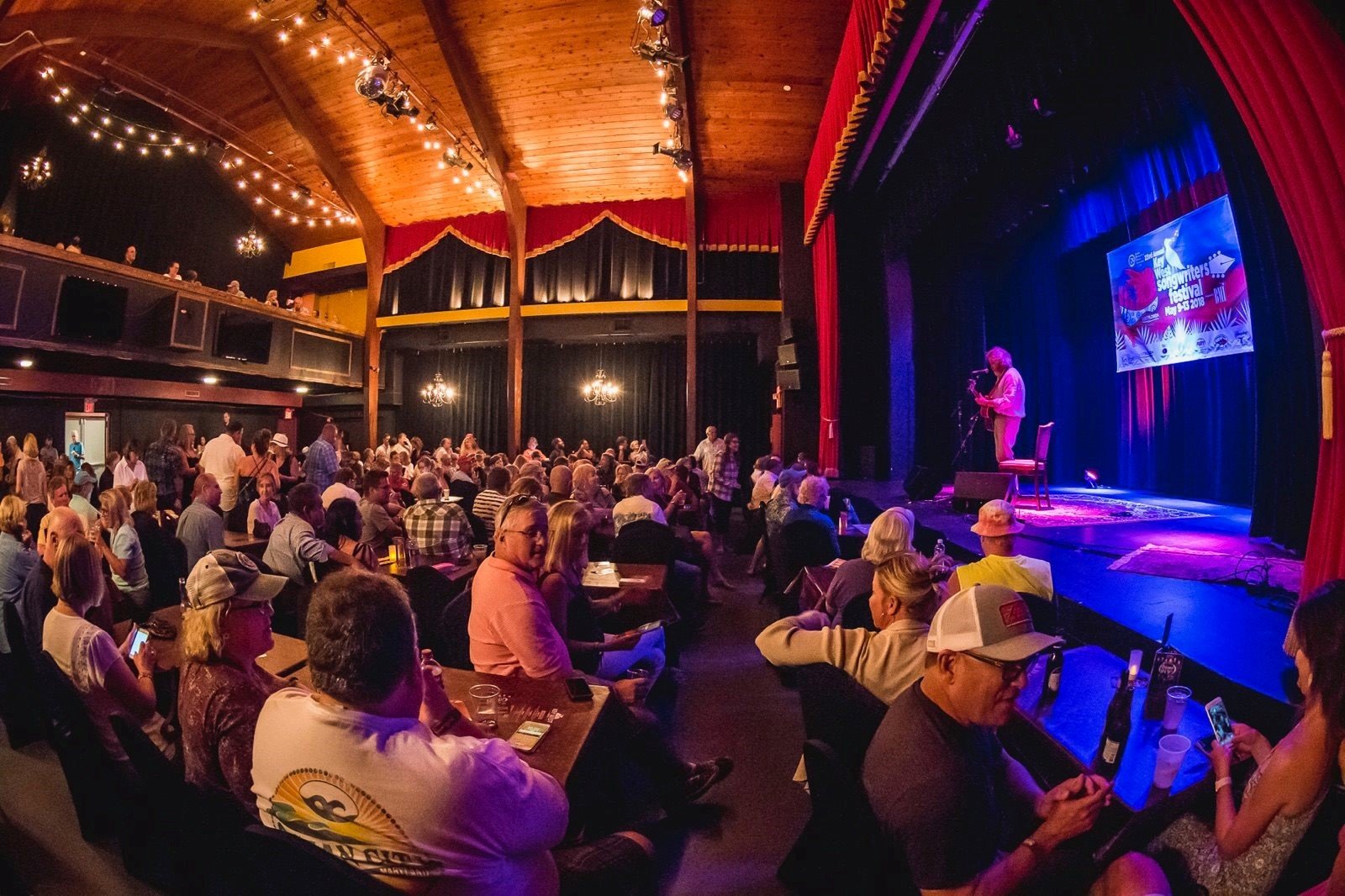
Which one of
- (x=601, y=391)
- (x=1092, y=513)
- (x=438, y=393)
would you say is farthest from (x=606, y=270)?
(x=1092, y=513)

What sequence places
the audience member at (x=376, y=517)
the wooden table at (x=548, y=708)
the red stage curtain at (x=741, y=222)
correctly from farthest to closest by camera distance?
1. the red stage curtain at (x=741, y=222)
2. the audience member at (x=376, y=517)
3. the wooden table at (x=548, y=708)

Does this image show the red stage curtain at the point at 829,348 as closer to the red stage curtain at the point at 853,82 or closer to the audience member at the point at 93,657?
the red stage curtain at the point at 853,82

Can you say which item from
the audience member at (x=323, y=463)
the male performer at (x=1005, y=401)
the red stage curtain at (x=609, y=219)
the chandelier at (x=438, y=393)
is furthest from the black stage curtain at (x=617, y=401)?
the male performer at (x=1005, y=401)

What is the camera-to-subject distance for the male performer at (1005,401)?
6.14m

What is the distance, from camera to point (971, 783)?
1.22 m

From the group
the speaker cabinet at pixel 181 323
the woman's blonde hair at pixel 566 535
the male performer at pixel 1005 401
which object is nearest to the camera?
the woman's blonde hair at pixel 566 535

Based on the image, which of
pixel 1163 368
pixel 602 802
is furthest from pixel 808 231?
pixel 602 802

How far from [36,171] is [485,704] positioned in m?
13.2

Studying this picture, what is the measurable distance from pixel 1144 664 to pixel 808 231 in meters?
7.64

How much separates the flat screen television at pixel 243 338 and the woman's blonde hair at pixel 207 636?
1065cm

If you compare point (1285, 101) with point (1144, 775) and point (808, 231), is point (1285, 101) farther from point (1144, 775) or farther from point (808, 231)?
point (808, 231)

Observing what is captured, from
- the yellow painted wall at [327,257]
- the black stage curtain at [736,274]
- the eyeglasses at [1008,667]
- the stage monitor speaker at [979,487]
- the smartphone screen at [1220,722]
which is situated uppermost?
the yellow painted wall at [327,257]

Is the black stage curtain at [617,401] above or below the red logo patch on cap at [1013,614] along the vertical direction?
above

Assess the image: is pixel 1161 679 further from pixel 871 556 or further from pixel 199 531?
pixel 199 531
